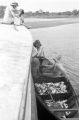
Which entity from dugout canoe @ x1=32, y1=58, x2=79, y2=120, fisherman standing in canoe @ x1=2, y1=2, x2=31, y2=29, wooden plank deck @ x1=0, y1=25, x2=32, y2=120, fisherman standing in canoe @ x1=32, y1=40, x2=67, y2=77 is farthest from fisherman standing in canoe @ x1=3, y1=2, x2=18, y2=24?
wooden plank deck @ x1=0, y1=25, x2=32, y2=120

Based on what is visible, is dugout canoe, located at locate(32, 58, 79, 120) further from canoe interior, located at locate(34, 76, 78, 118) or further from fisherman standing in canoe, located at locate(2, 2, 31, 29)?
fisherman standing in canoe, located at locate(2, 2, 31, 29)

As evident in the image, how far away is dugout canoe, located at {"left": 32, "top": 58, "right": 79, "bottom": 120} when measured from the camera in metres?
7.09

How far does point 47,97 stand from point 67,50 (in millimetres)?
16734

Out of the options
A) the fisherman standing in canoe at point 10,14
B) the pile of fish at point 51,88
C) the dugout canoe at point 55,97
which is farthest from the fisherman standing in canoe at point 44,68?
the fisherman standing in canoe at point 10,14

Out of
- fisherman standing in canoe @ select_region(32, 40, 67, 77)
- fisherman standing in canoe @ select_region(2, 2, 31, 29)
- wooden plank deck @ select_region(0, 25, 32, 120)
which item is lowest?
fisherman standing in canoe @ select_region(32, 40, 67, 77)

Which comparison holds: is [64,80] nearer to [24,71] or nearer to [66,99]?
[66,99]

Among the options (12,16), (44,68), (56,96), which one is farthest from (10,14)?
(56,96)

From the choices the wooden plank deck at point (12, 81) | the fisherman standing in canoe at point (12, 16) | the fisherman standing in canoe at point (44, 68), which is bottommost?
the fisherman standing in canoe at point (44, 68)

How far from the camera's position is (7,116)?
215 cm

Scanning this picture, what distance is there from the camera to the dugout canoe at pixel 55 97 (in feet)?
23.3

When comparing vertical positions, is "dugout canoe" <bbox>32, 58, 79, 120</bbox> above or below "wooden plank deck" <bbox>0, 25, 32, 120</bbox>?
below

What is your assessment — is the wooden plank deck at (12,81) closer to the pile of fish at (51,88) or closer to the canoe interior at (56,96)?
the canoe interior at (56,96)

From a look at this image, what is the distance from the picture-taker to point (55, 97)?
8258 mm

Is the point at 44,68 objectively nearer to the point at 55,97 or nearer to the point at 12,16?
the point at 12,16
